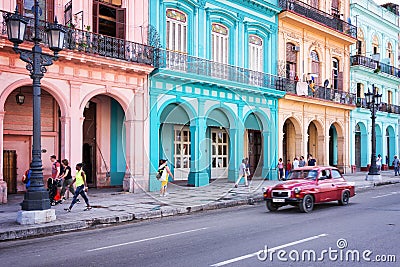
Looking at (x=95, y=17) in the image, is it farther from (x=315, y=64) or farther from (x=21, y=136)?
(x=315, y=64)

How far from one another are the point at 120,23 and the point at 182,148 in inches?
317

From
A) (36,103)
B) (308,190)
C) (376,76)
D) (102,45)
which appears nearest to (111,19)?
(102,45)

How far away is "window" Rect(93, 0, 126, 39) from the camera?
1844 cm

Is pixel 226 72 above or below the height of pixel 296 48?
below

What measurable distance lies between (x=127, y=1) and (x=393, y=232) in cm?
1418

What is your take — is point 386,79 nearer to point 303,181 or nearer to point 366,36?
point 366,36

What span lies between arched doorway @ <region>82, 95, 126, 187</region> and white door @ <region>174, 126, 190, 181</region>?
12.7 feet

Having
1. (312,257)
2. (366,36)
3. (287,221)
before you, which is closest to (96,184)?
(287,221)

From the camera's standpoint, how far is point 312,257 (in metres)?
7.41

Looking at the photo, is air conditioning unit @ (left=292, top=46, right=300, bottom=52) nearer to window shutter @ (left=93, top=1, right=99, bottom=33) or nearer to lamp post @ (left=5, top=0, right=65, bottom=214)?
window shutter @ (left=93, top=1, right=99, bottom=33)

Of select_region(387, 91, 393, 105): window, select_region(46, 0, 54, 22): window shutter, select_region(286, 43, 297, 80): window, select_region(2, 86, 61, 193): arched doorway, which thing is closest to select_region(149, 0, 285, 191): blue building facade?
select_region(286, 43, 297, 80): window

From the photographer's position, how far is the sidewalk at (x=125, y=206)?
11.0 metres

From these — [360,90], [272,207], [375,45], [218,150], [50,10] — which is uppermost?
[375,45]

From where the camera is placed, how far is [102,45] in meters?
17.4
